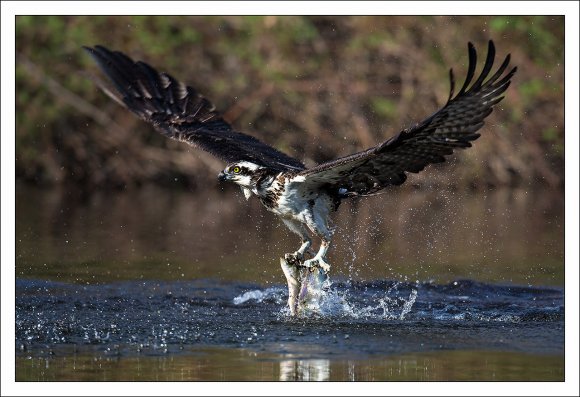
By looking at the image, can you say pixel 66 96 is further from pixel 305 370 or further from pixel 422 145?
pixel 305 370

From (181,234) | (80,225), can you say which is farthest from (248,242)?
(80,225)

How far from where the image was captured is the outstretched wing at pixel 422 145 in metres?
7.24

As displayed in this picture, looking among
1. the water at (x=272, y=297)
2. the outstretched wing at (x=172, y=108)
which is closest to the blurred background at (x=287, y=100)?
the water at (x=272, y=297)

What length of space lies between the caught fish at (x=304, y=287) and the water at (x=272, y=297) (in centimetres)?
14

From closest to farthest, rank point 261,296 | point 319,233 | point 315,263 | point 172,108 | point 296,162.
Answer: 1. point 315,263
2. point 319,233
3. point 261,296
4. point 296,162
5. point 172,108

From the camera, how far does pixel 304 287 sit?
860 cm

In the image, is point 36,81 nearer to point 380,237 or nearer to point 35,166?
point 35,166

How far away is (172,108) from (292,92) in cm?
919

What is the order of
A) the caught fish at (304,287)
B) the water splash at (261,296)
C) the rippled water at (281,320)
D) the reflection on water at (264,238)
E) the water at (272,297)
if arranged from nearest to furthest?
the water at (272,297)
the rippled water at (281,320)
the caught fish at (304,287)
the water splash at (261,296)
the reflection on water at (264,238)

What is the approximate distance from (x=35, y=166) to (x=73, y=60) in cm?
211

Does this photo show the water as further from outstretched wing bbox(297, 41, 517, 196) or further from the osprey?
outstretched wing bbox(297, 41, 517, 196)

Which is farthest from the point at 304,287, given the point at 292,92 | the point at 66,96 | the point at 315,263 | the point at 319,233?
the point at 66,96

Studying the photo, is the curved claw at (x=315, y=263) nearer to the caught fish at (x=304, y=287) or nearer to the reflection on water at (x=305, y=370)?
the caught fish at (x=304, y=287)

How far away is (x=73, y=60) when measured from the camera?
19438mm
